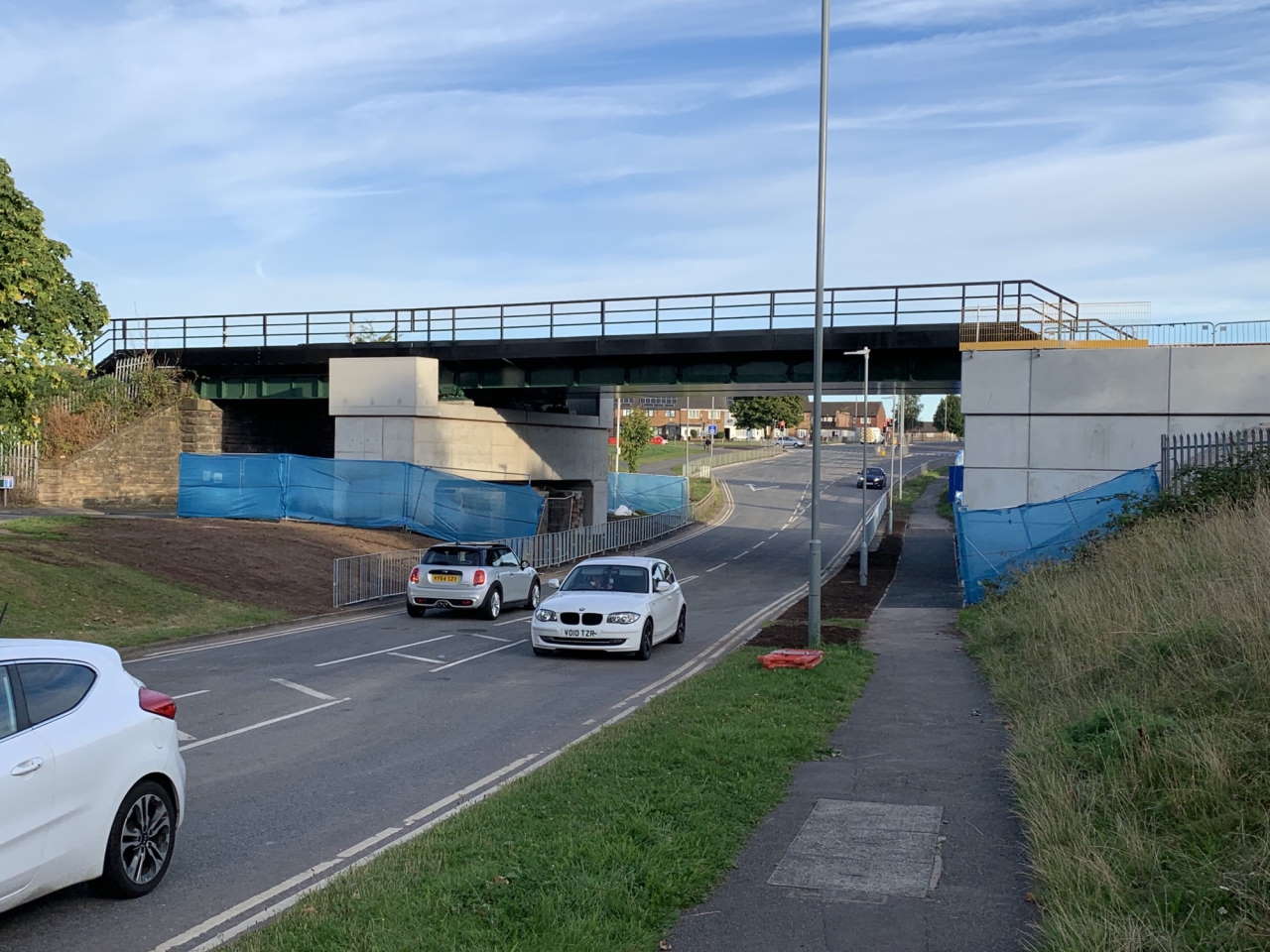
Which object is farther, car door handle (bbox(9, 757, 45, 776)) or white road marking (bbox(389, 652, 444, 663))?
white road marking (bbox(389, 652, 444, 663))

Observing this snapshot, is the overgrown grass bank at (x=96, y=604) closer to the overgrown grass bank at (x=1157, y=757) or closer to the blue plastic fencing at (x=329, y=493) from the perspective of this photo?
the blue plastic fencing at (x=329, y=493)

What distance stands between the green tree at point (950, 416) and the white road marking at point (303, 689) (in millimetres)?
135572

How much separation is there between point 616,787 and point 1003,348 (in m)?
24.2

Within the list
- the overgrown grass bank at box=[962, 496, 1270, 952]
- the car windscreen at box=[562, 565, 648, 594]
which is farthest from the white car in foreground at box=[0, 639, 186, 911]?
the car windscreen at box=[562, 565, 648, 594]

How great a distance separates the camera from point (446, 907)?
5953mm

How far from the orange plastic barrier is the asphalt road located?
1.58 m

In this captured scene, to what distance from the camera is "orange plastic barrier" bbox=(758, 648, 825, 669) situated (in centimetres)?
1595

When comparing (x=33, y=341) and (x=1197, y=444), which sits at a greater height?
(x=33, y=341)

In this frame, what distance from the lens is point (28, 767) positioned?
19.4 feet

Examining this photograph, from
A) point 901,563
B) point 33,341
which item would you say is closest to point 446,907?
point 33,341

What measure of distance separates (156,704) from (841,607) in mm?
22553

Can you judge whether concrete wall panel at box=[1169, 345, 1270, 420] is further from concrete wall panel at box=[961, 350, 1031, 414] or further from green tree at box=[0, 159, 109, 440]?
green tree at box=[0, 159, 109, 440]

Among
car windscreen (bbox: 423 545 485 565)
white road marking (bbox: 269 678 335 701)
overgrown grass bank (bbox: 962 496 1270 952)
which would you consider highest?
overgrown grass bank (bbox: 962 496 1270 952)

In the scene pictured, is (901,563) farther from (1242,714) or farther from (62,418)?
(1242,714)
